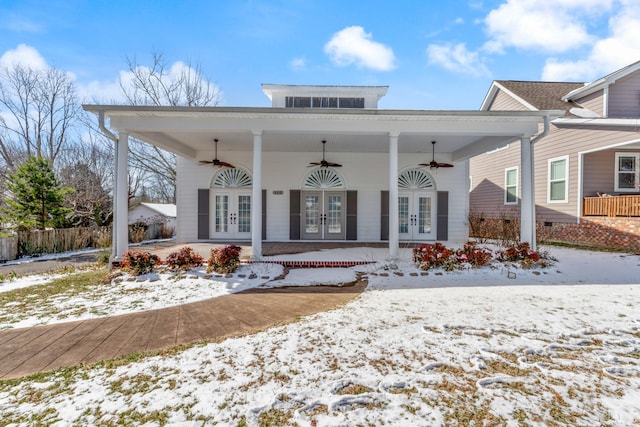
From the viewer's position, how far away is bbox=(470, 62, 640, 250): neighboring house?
9023 mm

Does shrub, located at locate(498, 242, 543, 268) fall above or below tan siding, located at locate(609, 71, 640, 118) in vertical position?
below

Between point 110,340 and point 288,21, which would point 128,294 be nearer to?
point 110,340

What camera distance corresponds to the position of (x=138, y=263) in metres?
5.72

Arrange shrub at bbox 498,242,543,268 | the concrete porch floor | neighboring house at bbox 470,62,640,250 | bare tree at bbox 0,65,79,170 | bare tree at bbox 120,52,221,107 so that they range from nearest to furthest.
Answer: shrub at bbox 498,242,543,268 < the concrete porch floor < neighboring house at bbox 470,62,640,250 < bare tree at bbox 120,52,221,107 < bare tree at bbox 0,65,79,170

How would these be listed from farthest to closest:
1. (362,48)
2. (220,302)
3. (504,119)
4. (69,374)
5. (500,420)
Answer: (362,48) → (504,119) → (220,302) → (69,374) → (500,420)

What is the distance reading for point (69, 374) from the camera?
8.04 ft

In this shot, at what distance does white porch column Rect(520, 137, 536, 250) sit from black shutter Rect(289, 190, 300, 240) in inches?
241

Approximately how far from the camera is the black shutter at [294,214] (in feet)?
31.9

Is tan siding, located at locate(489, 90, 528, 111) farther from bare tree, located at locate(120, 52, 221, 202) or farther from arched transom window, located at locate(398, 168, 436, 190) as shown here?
bare tree, located at locate(120, 52, 221, 202)

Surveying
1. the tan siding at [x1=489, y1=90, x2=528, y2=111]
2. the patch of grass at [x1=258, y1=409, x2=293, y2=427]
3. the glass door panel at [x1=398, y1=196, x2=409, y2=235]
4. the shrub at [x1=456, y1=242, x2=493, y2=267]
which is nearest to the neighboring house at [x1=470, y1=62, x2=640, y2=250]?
the tan siding at [x1=489, y1=90, x2=528, y2=111]

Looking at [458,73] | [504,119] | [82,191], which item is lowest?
[82,191]

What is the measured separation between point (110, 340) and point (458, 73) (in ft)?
37.3

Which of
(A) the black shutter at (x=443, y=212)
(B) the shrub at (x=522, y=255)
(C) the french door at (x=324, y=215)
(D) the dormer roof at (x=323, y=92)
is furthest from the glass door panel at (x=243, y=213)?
(B) the shrub at (x=522, y=255)

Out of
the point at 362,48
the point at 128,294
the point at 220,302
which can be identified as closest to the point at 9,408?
the point at 220,302
